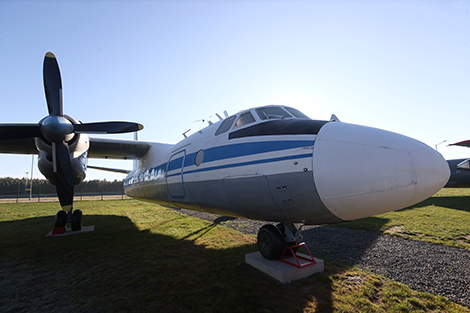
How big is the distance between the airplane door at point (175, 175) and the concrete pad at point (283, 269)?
9.09 ft

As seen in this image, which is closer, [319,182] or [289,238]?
[319,182]

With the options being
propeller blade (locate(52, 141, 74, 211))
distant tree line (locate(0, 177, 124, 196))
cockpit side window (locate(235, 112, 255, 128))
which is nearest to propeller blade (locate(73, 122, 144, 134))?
propeller blade (locate(52, 141, 74, 211))

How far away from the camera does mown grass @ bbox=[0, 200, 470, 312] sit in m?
3.80

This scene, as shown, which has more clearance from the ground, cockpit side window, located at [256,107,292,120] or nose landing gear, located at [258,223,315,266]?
cockpit side window, located at [256,107,292,120]

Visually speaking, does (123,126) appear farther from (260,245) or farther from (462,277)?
(462,277)

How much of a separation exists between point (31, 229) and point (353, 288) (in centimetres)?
1358

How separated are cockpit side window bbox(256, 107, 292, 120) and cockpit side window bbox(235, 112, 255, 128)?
7.9 inches

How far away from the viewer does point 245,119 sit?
525 centimetres

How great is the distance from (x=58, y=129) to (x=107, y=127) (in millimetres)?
1484

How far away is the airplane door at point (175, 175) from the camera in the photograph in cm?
651

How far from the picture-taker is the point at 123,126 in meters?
8.55

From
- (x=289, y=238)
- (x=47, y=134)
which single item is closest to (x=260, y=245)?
(x=289, y=238)

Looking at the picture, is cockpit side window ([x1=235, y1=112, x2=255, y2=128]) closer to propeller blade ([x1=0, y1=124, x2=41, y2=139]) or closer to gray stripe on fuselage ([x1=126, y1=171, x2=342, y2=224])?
gray stripe on fuselage ([x1=126, y1=171, x2=342, y2=224])

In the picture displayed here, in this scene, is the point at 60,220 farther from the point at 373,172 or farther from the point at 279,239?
the point at 373,172
